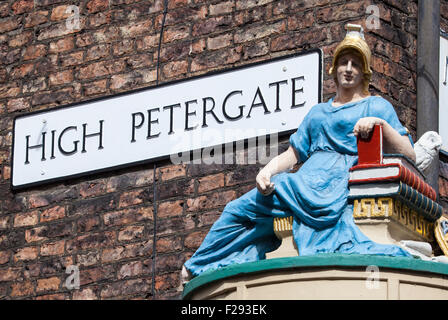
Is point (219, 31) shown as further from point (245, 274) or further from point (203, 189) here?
point (245, 274)

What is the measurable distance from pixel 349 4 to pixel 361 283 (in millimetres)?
3505

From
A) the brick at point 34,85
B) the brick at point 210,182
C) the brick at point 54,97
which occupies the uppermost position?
the brick at point 34,85

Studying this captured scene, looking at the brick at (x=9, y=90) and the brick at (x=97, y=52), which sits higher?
the brick at (x=97, y=52)

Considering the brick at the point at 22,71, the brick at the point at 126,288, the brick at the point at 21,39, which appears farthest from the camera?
the brick at the point at 21,39

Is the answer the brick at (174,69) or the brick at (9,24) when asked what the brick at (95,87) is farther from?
the brick at (9,24)

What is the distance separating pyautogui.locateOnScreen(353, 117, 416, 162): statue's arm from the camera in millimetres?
9188

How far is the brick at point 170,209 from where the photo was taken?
12.0m

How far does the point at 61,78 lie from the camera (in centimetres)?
1300

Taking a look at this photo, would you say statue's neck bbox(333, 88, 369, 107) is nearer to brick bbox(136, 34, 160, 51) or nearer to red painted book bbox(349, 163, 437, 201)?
red painted book bbox(349, 163, 437, 201)

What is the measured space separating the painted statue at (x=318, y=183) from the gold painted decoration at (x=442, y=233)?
0.41 metres

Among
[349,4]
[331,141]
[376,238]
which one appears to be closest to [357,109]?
[331,141]

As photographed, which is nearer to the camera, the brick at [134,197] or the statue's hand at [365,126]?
the statue's hand at [365,126]

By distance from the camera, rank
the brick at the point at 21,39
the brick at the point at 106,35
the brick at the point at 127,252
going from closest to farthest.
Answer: the brick at the point at 127,252, the brick at the point at 106,35, the brick at the point at 21,39
